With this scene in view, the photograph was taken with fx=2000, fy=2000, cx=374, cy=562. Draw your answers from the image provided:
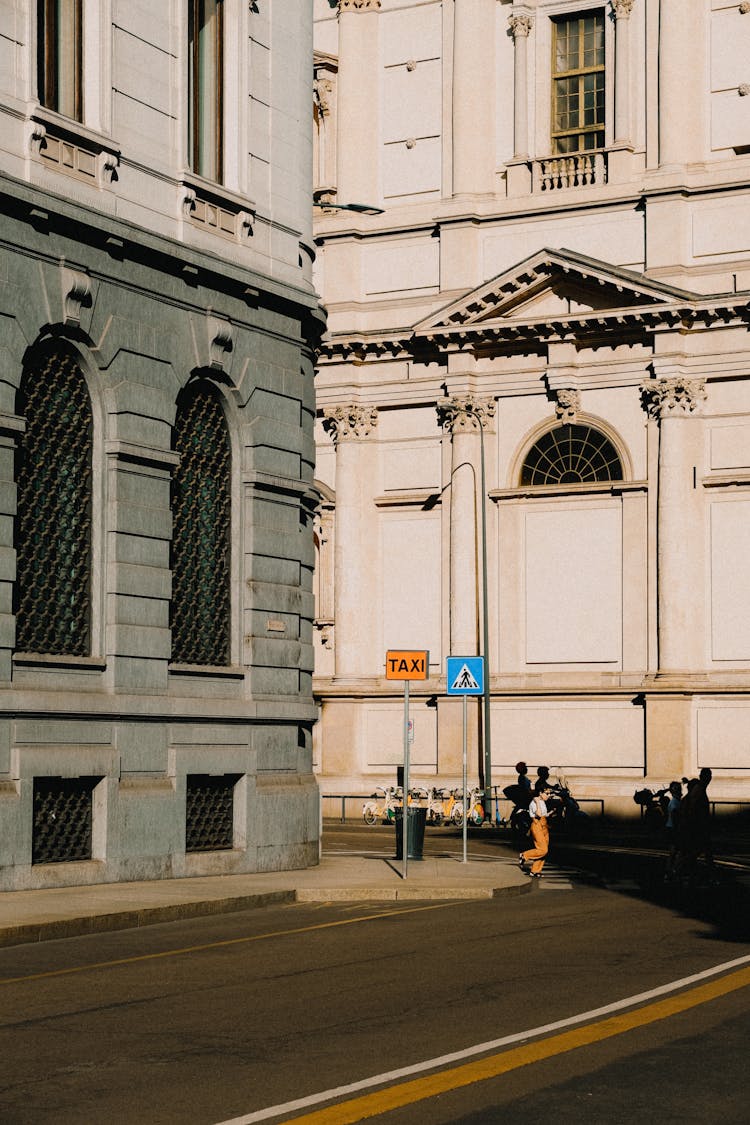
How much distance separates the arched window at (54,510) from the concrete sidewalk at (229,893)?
10.1 feet

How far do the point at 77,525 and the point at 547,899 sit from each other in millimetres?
7110

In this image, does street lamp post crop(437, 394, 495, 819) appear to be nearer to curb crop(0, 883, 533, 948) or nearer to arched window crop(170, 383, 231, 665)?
arched window crop(170, 383, 231, 665)

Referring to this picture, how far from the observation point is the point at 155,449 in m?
24.6

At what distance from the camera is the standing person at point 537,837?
2753cm

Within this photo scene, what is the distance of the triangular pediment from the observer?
50.1 meters

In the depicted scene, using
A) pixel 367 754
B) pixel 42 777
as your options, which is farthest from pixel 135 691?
pixel 367 754

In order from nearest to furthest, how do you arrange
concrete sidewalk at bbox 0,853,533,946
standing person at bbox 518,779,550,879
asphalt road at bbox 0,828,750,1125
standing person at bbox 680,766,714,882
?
asphalt road at bbox 0,828,750,1125
concrete sidewalk at bbox 0,853,533,946
standing person at bbox 680,766,714,882
standing person at bbox 518,779,550,879

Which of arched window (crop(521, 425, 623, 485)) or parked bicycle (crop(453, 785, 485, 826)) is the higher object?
arched window (crop(521, 425, 623, 485))

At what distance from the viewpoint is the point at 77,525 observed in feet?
77.8

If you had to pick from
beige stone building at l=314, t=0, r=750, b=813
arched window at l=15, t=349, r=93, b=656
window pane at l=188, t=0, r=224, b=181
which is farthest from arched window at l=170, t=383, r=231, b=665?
beige stone building at l=314, t=0, r=750, b=813

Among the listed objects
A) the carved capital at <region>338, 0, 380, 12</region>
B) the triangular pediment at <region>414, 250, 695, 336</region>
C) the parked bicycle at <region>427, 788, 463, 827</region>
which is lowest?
the parked bicycle at <region>427, 788, 463, 827</region>

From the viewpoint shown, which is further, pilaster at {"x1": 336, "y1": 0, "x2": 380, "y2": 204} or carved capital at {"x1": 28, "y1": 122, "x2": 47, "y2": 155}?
pilaster at {"x1": 336, "y1": 0, "x2": 380, "y2": 204}

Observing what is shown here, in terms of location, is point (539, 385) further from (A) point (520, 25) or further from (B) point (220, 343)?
(B) point (220, 343)

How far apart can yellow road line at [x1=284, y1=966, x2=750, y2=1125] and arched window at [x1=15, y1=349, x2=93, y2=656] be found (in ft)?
37.0
